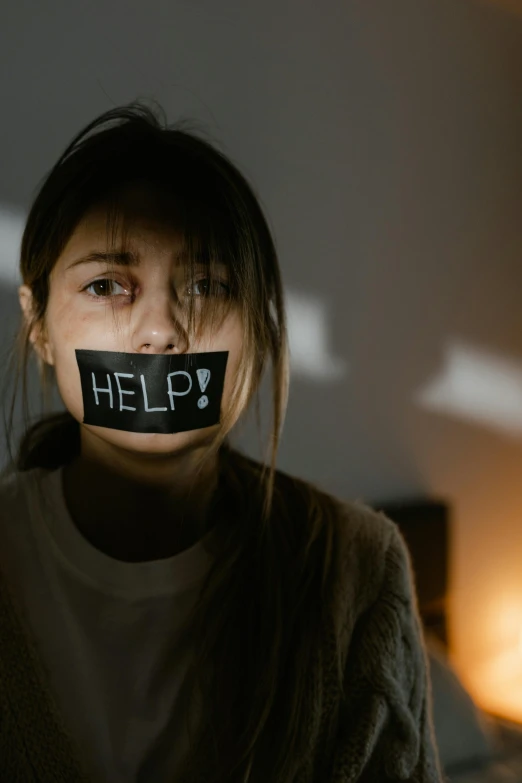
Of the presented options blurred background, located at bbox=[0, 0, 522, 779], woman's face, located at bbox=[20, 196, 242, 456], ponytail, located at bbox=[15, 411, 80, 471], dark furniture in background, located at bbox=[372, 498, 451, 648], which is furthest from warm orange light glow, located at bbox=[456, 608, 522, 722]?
woman's face, located at bbox=[20, 196, 242, 456]

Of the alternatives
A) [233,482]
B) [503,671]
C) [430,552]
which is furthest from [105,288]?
[503,671]

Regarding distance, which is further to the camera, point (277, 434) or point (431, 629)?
point (431, 629)

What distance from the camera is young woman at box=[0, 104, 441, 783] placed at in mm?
591

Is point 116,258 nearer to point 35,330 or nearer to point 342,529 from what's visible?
point 35,330

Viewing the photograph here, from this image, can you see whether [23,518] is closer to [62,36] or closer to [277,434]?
[277,434]

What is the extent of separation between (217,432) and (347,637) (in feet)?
0.81

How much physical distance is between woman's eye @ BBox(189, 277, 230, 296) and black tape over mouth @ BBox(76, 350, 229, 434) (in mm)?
53

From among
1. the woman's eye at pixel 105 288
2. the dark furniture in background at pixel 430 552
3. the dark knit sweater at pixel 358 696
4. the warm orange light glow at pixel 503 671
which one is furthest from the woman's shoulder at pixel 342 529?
the warm orange light glow at pixel 503 671

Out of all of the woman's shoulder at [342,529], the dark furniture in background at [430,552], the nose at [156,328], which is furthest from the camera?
the dark furniture in background at [430,552]

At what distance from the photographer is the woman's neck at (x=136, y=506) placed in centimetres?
67

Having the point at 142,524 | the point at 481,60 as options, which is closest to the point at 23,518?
the point at 142,524

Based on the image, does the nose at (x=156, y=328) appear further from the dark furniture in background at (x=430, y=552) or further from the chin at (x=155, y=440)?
the dark furniture in background at (x=430, y=552)

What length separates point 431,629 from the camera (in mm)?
1444

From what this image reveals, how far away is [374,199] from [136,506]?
2.48 feet
